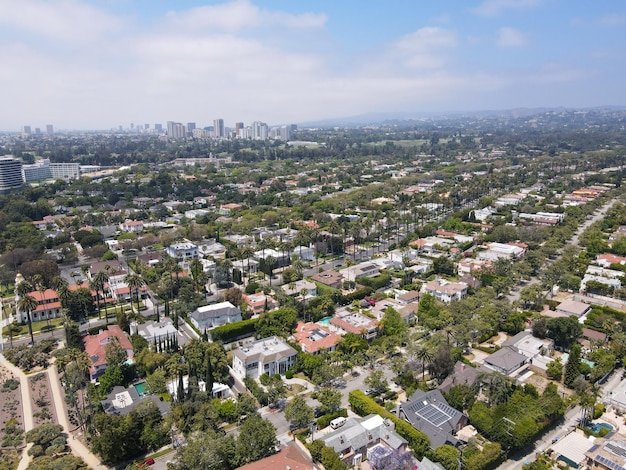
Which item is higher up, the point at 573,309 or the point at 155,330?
the point at 155,330

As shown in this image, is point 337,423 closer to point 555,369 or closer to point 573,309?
point 555,369

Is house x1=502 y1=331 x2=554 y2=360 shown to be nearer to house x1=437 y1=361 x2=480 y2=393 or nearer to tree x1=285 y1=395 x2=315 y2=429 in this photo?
house x1=437 y1=361 x2=480 y2=393

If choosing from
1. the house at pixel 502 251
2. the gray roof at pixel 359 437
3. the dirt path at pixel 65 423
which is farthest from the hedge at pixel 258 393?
the house at pixel 502 251

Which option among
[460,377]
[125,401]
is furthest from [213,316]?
[460,377]

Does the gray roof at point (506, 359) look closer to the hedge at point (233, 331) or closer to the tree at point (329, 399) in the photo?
the tree at point (329, 399)

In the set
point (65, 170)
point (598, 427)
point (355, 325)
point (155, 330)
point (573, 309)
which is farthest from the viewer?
point (65, 170)

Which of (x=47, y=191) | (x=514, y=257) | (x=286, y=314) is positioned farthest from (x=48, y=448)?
(x=47, y=191)

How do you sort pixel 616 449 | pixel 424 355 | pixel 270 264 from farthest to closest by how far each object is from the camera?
pixel 270 264
pixel 424 355
pixel 616 449
